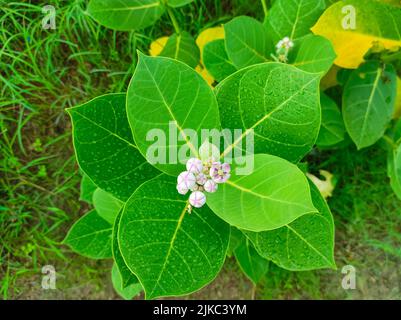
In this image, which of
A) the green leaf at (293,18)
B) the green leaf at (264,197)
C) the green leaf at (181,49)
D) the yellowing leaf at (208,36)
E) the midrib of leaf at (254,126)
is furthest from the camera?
the yellowing leaf at (208,36)

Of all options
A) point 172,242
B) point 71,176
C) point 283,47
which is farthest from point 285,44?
point 71,176

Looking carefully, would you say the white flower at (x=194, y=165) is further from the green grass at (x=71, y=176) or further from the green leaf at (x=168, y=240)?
the green grass at (x=71, y=176)

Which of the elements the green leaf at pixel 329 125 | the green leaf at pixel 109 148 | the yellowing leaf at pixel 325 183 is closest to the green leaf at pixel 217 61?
the green leaf at pixel 329 125

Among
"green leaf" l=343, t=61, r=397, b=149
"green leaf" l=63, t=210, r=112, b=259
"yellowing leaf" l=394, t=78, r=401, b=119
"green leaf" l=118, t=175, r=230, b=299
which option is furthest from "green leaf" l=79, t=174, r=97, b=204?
"yellowing leaf" l=394, t=78, r=401, b=119

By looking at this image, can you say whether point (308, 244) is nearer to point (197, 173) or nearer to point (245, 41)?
point (197, 173)

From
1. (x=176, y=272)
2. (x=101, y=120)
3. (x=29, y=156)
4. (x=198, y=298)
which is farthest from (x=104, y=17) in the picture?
(x=198, y=298)
